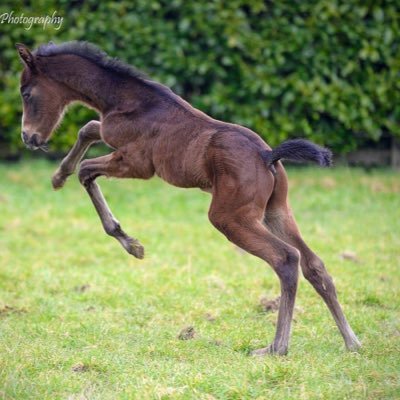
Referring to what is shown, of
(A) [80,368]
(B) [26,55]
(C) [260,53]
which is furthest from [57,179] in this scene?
(C) [260,53]

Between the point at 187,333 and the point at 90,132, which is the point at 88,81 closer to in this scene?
the point at 90,132

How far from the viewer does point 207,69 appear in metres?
11.0

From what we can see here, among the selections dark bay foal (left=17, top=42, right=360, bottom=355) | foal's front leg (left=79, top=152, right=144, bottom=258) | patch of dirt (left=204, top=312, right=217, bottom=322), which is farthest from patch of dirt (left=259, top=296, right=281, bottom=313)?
foal's front leg (left=79, top=152, right=144, bottom=258)

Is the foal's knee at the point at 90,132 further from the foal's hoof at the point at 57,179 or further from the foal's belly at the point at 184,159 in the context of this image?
the foal's belly at the point at 184,159

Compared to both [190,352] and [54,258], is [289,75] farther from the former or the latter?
[190,352]

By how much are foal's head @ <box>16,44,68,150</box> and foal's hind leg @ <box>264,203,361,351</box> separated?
163 centimetres

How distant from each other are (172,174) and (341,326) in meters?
1.43

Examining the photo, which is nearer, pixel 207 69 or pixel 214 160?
pixel 214 160

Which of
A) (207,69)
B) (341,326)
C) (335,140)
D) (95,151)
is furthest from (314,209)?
(341,326)

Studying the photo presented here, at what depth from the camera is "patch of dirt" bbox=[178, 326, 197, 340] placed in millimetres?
5395

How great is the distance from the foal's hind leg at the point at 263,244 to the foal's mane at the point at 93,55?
1.12 meters

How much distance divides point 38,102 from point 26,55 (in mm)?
332

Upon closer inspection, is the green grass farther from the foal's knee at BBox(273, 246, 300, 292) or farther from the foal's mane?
the foal's mane

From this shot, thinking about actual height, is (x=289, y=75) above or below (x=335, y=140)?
above
